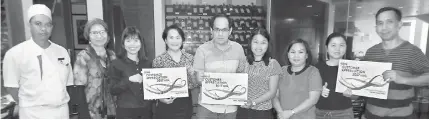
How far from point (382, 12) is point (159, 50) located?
8.60ft

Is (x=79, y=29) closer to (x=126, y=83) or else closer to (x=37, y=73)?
(x=37, y=73)

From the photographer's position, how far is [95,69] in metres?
2.24

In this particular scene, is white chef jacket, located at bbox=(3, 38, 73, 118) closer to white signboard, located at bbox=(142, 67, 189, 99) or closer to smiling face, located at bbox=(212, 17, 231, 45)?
white signboard, located at bbox=(142, 67, 189, 99)

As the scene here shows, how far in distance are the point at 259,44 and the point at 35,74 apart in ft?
6.30

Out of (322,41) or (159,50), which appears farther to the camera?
(322,41)

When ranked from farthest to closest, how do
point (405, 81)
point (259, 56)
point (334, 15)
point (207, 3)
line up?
point (207, 3), point (334, 15), point (259, 56), point (405, 81)

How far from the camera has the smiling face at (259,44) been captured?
221cm

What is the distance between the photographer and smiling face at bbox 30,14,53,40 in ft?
6.93

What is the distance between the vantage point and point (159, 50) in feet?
11.6

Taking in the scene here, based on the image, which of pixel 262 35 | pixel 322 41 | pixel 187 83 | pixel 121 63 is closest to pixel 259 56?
pixel 262 35

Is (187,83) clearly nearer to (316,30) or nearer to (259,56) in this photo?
(259,56)

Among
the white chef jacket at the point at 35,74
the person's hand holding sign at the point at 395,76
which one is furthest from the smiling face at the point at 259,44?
the white chef jacket at the point at 35,74

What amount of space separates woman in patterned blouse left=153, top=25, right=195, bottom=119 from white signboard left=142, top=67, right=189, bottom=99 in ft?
0.24
